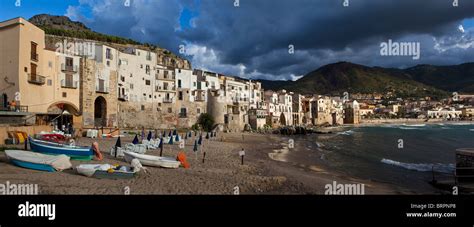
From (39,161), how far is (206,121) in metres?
48.2

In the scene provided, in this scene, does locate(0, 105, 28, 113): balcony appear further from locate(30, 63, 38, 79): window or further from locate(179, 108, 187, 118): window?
locate(179, 108, 187, 118): window

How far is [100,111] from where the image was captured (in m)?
49.4

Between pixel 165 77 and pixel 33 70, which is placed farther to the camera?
pixel 165 77

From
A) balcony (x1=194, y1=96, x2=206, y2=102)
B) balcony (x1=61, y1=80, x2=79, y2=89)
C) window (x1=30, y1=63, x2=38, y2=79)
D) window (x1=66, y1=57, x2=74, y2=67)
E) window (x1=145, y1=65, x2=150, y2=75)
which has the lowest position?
balcony (x1=194, y1=96, x2=206, y2=102)

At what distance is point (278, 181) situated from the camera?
1692 centimetres

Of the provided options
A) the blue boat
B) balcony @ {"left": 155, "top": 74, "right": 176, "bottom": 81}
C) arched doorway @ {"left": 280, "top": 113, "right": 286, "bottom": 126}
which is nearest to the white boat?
the blue boat

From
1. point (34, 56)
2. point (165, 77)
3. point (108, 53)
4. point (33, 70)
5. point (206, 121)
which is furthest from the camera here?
point (206, 121)

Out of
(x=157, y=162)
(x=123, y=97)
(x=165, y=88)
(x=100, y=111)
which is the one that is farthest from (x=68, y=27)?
(x=157, y=162)

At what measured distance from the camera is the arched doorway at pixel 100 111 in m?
48.0

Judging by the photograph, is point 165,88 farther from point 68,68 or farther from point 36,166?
point 36,166

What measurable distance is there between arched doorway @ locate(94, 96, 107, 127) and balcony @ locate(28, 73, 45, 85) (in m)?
11.8

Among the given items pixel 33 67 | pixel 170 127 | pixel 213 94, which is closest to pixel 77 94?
pixel 33 67

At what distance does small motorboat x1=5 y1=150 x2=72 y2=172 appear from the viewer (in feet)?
51.3
